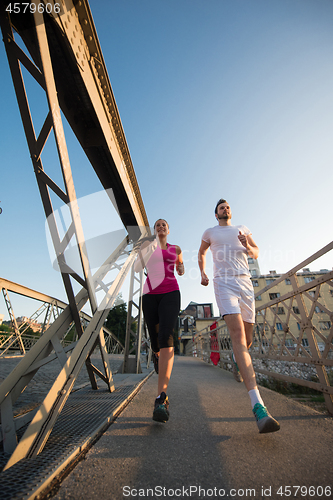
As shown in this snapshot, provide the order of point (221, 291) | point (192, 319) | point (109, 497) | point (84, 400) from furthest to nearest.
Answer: point (192, 319)
point (84, 400)
point (221, 291)
point (109, 497)

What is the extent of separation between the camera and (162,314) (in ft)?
7.55

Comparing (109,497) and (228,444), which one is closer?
(109,497)

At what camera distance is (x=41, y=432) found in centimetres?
130

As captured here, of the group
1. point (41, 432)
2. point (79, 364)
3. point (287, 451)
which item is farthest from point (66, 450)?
point (287, 451)

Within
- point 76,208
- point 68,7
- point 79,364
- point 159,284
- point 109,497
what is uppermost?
point 68,7

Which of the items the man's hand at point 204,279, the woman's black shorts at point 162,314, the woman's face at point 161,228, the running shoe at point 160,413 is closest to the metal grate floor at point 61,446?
the running shoe at point 160,413

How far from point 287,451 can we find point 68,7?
3.75 metres

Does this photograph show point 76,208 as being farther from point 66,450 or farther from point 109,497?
point 109,497

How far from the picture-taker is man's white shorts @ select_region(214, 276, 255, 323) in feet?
7.02

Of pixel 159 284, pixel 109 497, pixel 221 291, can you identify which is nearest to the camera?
pixel 109 497

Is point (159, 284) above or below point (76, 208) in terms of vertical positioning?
below

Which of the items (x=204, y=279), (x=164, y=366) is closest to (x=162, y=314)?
(x=164, y=366)

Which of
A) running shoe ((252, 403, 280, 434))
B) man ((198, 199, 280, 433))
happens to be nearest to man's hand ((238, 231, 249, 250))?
man ((198, 199, 280, 433))

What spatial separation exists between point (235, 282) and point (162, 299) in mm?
780
